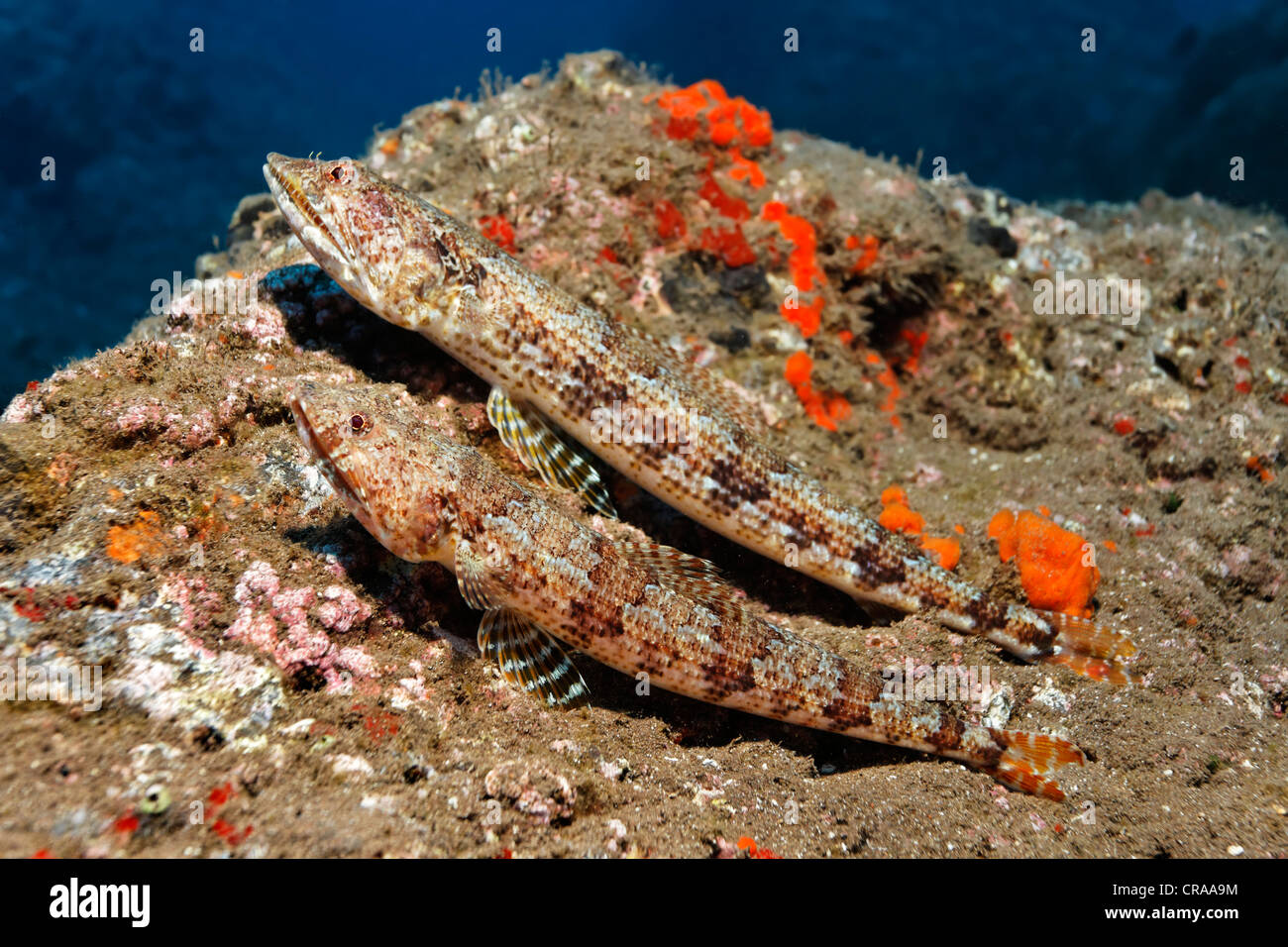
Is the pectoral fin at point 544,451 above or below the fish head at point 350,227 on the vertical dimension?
below

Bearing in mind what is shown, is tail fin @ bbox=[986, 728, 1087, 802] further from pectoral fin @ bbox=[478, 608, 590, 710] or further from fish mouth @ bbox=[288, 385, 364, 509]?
fish mouth @ bbox=[288, 385, 364, 509]

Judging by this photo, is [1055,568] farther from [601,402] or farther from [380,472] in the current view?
[380,472]

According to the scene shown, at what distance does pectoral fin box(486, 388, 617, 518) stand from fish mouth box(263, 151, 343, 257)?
55.2 inches

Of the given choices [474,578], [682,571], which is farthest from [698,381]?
[474,578]

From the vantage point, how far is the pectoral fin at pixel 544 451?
4.43 m

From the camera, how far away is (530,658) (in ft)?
12.1

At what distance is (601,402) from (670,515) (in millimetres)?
1147

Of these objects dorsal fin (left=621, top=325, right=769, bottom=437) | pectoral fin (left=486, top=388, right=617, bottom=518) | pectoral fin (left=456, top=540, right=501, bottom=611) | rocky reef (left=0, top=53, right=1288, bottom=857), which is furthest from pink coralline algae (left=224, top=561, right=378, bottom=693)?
dorsal fin (left=621, top=325, right=769, bottom=437)

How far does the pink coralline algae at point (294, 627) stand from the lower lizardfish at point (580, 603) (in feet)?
1.47

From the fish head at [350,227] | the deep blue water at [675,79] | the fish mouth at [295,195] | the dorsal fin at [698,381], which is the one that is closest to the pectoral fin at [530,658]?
the dorsal fin at [698,381]

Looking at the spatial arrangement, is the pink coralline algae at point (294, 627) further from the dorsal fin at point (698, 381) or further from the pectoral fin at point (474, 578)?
the dorsal fin at point (698, 381)

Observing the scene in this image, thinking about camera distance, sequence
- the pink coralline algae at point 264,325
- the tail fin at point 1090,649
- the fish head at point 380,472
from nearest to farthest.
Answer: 1. the fish head at point 380,472
2. the pink coralline algae at point 264,325
3. the tail fin at point 1090,649

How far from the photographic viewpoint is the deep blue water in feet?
83.4
